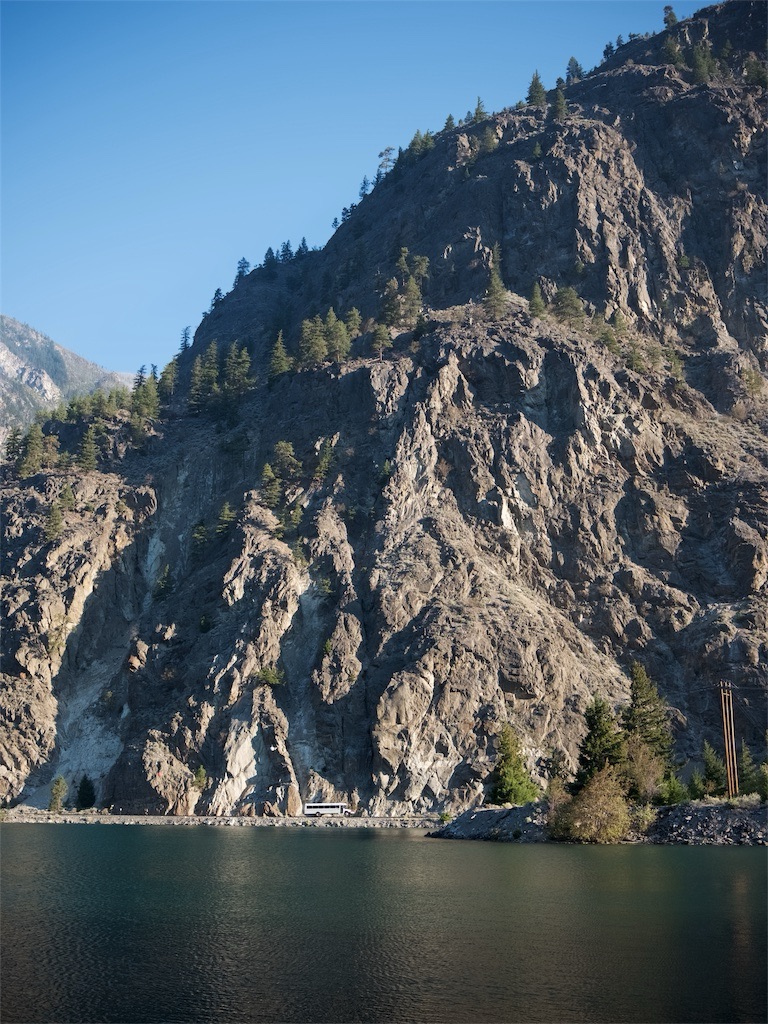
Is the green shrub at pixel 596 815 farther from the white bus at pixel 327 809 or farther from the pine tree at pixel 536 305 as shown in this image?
the pine tree at pixel 536 305

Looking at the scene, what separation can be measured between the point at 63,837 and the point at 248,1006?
57.2 meters

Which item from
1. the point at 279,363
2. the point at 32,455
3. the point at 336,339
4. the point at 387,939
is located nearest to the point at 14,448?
the point at 32,455

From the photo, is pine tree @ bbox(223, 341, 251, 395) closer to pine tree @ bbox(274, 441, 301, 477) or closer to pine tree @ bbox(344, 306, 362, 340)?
pine tree @ bbox(344, 306, 362, 340)

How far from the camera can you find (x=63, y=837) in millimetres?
76000

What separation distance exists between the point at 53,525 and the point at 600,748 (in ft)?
286

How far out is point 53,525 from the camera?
5212 inches

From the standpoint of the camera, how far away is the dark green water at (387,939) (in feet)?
81.1

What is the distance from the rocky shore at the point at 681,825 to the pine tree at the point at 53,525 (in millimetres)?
79484

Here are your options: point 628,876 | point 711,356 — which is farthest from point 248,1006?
point 711,356

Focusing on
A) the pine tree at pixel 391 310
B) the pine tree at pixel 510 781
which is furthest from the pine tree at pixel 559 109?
the pine tree at pixel 510 781

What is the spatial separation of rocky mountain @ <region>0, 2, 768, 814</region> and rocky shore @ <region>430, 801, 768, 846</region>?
86.4ft

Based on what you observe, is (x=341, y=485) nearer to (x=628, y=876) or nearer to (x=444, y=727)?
(x=444, y=727)

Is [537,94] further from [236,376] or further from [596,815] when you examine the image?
[596,815]

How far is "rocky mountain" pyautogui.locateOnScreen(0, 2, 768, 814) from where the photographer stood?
10731 centimetres
